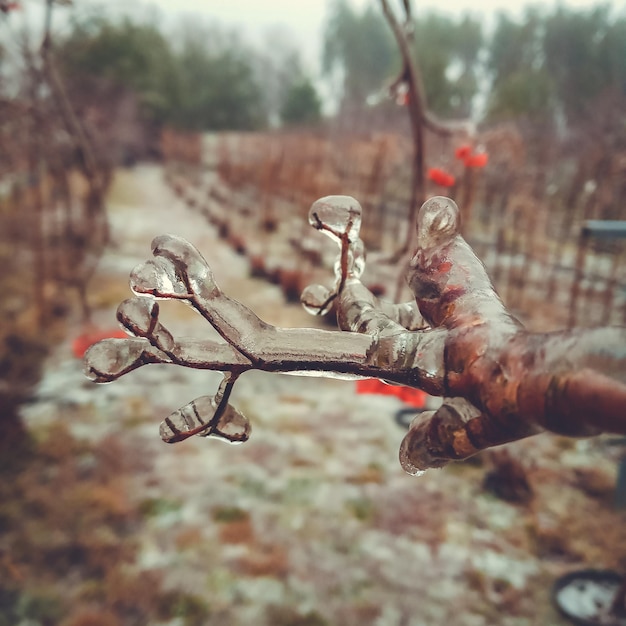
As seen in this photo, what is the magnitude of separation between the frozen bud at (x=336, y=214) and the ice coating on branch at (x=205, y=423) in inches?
8.8

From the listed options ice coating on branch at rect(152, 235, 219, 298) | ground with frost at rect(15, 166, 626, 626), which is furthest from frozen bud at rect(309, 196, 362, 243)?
ground with frost at rect(15, 166, 626, 626)

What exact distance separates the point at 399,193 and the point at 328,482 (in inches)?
374

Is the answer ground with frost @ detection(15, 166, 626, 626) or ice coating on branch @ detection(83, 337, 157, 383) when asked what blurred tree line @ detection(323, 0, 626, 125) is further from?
ice coating on branch @ detection(83, 337, 157, 383)

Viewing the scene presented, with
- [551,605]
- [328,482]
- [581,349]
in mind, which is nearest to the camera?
[581,349]

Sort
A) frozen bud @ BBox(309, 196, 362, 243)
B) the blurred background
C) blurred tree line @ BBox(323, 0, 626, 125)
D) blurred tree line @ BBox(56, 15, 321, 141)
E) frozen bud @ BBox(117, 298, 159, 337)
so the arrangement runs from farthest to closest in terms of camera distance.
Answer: blurred tree line @ BBox(56, 15, 321, 141) → blurred tree line @ BBox(323, 0, 626, 125) → the blurred background → frozen bud @ BBox(309, 196, 362, 243) → frozen bud @ BBox(117, 298, 159, 337)

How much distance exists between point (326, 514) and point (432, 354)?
319 cm

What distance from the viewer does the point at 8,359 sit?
16.9 feet

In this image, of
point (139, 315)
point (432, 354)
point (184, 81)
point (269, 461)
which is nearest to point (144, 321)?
point (139, 315)

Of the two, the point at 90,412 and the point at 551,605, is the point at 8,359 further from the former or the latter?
the point at 551,605

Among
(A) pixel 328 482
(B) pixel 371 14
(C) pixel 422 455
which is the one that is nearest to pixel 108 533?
(A) pixel 328 482

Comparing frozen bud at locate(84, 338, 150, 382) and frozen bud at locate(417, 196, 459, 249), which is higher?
frozen bud at locate(417, 196, 459, 249)

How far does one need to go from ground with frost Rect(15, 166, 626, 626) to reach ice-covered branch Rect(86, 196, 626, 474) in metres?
2.53

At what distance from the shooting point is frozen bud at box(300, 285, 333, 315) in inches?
28.2

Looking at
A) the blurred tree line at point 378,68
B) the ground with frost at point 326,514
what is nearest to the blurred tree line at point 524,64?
the blurred tree line at point 378,68
